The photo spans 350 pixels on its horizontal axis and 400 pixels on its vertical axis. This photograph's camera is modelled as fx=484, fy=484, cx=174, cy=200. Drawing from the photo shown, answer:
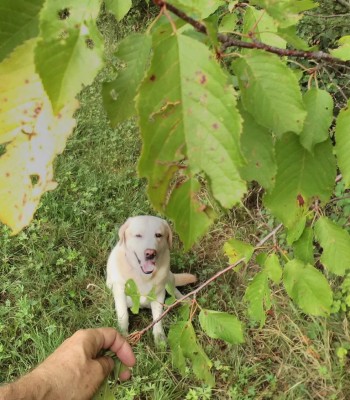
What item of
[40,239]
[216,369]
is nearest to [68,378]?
[216,369]

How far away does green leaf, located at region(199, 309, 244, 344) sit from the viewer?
4.66 ft

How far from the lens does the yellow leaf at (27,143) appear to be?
0.47 metres

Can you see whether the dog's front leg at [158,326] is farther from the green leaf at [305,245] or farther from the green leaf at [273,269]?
the green leaf at [305,245]

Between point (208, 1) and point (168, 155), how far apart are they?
57 centimetres

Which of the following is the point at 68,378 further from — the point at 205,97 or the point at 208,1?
the point at 205,97

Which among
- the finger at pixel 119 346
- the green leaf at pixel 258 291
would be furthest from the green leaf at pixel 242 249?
the finger at pixel 119 346

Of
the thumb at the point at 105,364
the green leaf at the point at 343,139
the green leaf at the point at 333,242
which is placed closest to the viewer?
the green leaf at the point at 343,139

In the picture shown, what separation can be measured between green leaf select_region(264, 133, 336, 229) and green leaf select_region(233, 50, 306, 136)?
16 centimetres

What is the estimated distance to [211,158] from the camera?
0.46m

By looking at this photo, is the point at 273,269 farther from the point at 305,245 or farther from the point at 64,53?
the point at 64,53

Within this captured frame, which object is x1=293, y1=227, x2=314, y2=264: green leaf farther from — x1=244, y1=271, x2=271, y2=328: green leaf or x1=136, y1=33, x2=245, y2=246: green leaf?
x1=136, y1=33, x2=245, y2=246: green leaf

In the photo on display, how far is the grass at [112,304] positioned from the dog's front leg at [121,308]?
9 cm

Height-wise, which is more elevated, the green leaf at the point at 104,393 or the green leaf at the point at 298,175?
the green leaf at the point at 298,175

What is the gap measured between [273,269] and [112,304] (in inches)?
66.7
